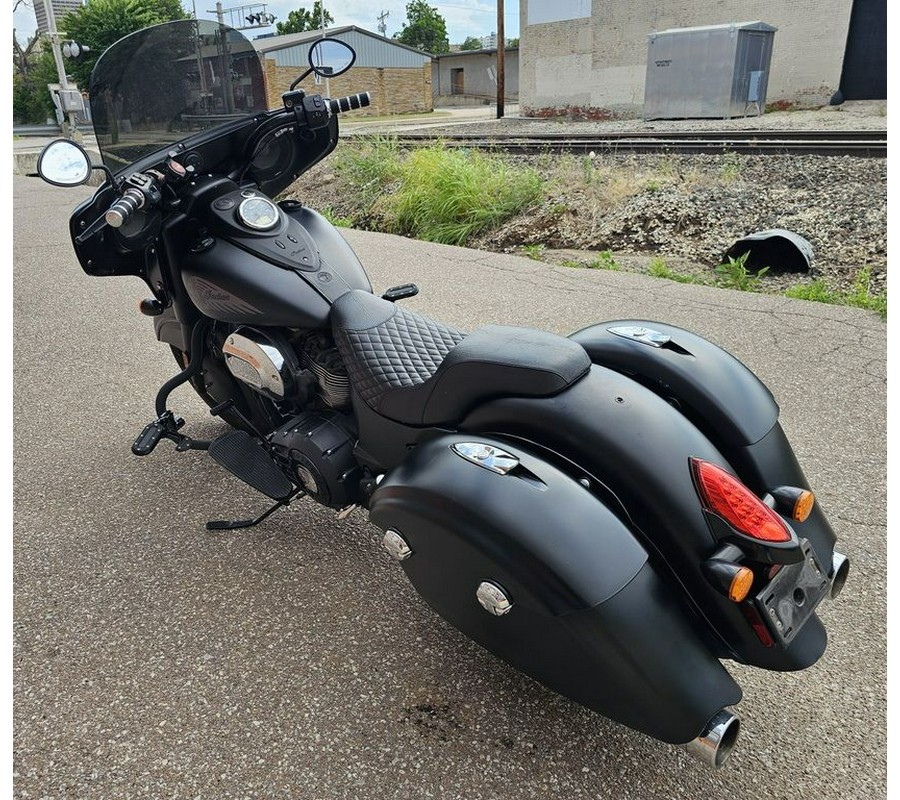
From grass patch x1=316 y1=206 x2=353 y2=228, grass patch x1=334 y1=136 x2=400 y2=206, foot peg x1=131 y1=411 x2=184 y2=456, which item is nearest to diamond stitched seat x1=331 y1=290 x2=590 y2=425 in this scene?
foot peg x1=131 y1=411 x2=184 y2=456

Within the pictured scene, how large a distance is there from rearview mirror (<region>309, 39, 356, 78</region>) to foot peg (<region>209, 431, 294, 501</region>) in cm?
150

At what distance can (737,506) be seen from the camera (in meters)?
1.65

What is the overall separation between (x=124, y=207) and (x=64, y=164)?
1.06 feet

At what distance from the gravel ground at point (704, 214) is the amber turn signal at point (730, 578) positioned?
17.1ft

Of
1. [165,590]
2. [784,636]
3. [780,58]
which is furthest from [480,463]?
[780,58]

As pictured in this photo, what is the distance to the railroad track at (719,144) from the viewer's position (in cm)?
1062

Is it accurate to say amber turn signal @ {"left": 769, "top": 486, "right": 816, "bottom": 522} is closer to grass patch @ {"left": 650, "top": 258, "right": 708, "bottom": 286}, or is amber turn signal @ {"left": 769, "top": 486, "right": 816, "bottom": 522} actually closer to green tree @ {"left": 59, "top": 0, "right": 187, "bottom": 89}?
grass patch @ {"left": 650, "top": 258, "right": 708, "bottom": 286}

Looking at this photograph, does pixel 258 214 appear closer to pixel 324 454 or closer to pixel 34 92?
pixel 324 454

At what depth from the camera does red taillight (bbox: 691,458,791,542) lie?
5.29 ft

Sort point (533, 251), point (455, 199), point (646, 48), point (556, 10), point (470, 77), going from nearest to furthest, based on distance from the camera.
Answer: point (533, 251), point (455, 199), point (646, 48), point (556, 10), point (470, 77)

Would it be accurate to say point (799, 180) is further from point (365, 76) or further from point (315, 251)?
point (365, 76)

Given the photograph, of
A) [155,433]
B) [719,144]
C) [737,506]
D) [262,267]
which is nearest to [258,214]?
[262,267]

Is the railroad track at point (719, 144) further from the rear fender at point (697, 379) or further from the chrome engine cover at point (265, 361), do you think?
the rear fender at point (697, 379)

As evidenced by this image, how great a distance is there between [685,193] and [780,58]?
1918cm
